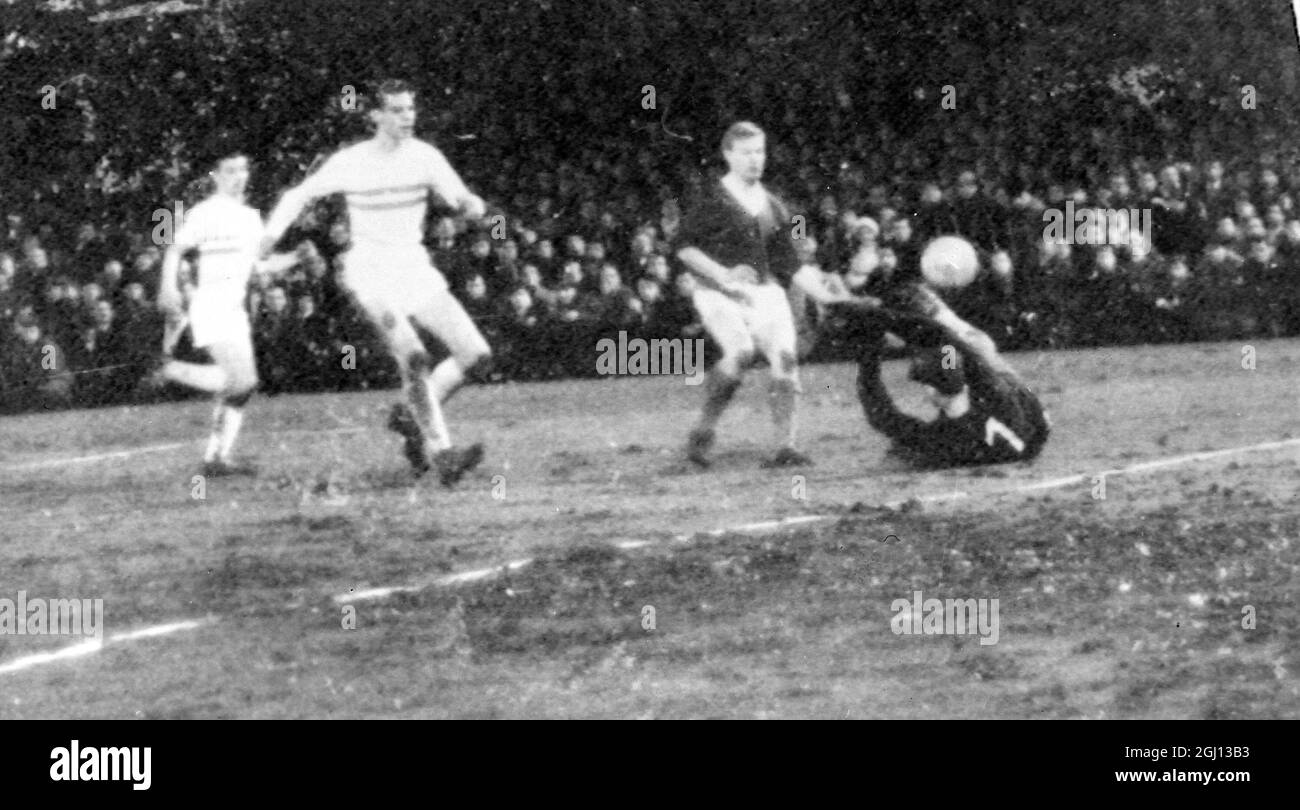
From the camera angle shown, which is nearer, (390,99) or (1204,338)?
(390,99)

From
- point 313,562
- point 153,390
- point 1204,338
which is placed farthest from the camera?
point 1204,338

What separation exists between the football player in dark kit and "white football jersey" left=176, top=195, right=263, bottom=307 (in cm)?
220

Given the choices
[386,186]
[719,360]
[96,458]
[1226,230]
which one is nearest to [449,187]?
[386,186]

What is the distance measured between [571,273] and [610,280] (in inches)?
9.7

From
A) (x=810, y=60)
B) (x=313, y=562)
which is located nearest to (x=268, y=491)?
(x=313, y=562)

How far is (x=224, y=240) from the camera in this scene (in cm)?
875

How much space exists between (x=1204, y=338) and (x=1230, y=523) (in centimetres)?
129

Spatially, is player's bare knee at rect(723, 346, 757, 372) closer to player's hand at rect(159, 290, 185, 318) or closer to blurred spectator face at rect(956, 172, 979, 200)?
blurred spectator face at rect(956, 172, 979, 200)

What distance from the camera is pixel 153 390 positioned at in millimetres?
9047

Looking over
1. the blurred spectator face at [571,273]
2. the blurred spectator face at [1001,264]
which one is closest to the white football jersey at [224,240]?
the blurred spectator face at [571,273]

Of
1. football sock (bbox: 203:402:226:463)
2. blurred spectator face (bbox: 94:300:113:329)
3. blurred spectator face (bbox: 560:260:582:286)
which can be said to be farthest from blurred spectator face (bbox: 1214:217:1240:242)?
blurred spectator face (bbox: 94:300:113:329)

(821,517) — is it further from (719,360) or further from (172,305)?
(172,305)
